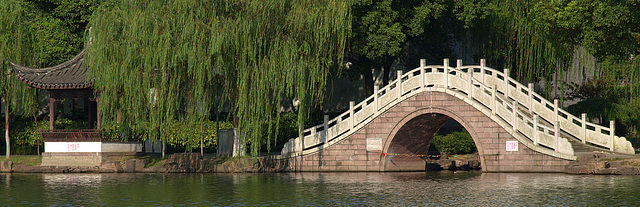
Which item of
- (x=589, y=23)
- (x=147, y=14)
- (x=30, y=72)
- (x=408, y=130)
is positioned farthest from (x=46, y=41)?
(x=589, y=23)

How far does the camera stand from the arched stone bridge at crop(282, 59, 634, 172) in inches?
1188

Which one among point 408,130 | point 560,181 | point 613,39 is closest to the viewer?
point 560,181

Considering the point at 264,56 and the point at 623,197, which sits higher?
the point at 264,56

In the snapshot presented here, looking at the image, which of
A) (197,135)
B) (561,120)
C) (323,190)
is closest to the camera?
(323,190)

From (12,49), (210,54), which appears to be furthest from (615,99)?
(12,49)

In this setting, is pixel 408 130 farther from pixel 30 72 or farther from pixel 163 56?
pixel 30 72

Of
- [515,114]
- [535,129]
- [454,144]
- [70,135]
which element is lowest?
[454,144]

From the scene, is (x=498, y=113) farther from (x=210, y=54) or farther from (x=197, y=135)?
(x=197, y=135)

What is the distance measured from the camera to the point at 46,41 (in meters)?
38.7

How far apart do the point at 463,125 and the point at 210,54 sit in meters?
9.51

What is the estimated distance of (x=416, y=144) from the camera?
3491 cm

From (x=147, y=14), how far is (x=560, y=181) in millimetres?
15489

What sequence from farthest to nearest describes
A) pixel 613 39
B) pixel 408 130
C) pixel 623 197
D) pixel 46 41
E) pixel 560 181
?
pixel 46 41 < pixel 408 130 < pixel 613 39 < pixel 560 181 < pixel 623 197

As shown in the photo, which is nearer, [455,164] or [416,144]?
[416,144]
